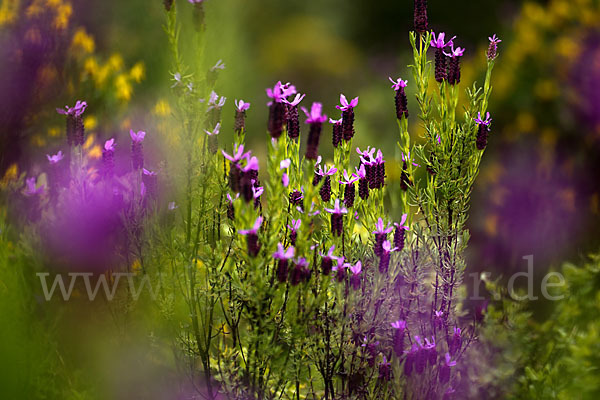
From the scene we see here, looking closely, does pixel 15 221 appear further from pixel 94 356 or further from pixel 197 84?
pixel 197 84

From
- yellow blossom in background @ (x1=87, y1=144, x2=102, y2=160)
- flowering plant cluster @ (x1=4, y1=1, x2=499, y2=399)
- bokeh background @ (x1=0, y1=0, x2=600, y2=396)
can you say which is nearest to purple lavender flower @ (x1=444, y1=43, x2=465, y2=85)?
flowering plant cluster @ (x1=4, y1=1, x2=499, y2=399)

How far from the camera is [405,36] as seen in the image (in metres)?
10.1

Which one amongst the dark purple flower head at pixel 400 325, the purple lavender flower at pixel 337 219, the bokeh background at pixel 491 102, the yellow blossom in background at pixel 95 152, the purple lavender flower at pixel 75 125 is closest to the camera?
the purple lavender flower at pixel 337 219

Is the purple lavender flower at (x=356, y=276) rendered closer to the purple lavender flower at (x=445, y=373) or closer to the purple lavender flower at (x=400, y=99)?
the purple lavender flower at (x=445, y=373)

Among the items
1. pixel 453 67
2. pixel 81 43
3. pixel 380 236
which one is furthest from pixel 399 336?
pixel 81 43

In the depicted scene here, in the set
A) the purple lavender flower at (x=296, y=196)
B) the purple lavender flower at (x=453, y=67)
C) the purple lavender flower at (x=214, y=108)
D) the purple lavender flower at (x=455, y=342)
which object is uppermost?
the purple lavender flower at (x=453, y=67)

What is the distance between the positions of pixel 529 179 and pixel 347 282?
2133 mm

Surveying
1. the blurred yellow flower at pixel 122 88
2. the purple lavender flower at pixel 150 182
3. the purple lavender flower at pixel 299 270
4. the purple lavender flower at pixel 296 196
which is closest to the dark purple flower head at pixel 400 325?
the purple lavender flower at pixel 299 270

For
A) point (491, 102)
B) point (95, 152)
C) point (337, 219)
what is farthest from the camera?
point (491, 102)

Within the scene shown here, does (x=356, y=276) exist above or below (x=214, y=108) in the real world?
below

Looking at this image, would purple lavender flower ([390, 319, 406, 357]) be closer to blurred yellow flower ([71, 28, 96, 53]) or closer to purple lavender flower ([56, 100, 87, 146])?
purple lavender flower ([56, 100, 87, 146])

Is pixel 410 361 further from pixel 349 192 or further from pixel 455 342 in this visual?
pixel 349 192

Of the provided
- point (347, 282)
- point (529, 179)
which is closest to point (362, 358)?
point (347, 282)

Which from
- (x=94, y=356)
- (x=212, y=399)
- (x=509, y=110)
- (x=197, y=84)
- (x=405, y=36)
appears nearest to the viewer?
(x=197, y=84)
